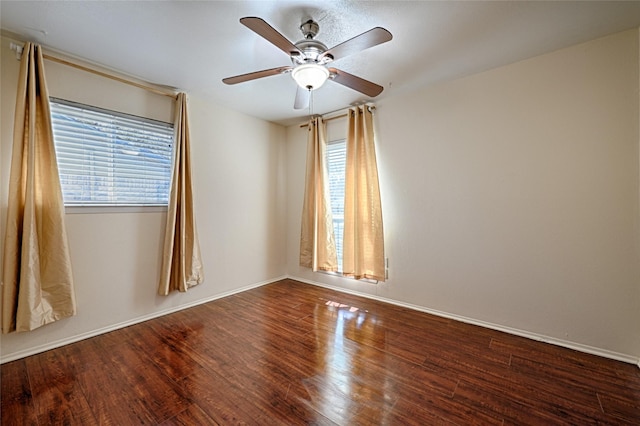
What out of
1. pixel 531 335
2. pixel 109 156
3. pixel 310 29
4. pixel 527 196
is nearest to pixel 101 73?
pixel 109 156

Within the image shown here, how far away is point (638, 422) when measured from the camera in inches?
58.3

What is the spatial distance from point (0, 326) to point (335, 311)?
2.81m

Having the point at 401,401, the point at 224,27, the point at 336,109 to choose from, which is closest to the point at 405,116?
the point at 336,109

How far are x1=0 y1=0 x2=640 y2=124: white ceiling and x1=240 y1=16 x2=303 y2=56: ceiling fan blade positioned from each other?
299mm

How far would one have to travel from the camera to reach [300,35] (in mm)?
2076

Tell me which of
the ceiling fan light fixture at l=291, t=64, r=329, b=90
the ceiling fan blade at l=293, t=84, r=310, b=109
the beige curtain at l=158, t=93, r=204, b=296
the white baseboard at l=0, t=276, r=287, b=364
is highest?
the ceiling fan blade at l=293, t=84, r=310, b=109

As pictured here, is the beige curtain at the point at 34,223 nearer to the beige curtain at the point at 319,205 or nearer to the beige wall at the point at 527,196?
the beige curtain at the point at 319,205

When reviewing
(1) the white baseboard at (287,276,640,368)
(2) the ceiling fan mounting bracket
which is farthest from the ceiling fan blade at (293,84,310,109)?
(1) the white baseboard at (287,276,640,368)

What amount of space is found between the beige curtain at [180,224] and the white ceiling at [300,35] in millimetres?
595

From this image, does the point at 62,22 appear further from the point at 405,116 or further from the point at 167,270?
the point at 405,116

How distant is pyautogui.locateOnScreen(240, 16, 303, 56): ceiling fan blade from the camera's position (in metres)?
1.45

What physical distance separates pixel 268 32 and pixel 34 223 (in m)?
2.28

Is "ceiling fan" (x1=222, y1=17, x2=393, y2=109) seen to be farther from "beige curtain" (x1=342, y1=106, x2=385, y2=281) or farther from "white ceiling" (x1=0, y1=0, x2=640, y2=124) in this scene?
"beige curtain" (x1=342, y1=106, x2=385, y2=281)

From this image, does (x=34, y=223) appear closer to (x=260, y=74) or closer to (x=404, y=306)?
(x=260, y=74)
